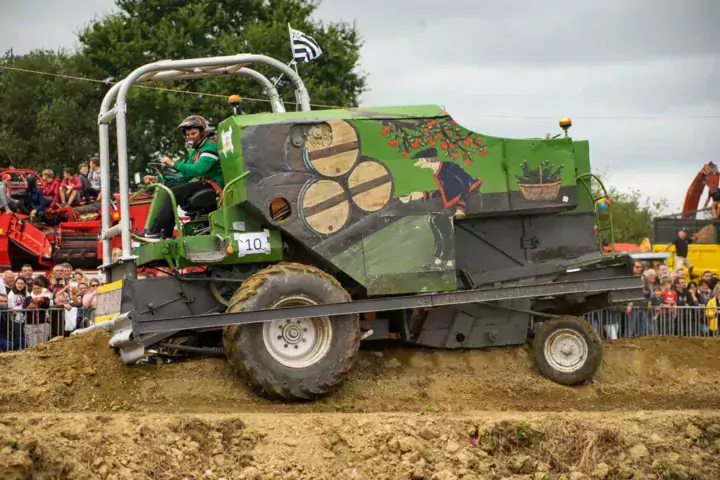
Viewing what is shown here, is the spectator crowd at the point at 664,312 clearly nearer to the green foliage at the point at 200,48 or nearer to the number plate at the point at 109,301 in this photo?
the number plate at the point at 109,301

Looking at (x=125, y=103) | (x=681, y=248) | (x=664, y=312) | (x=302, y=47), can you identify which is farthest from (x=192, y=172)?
(x=681, y=248)

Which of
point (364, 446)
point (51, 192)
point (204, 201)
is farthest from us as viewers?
point (51, 192)

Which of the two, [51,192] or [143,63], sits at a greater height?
[143,63]

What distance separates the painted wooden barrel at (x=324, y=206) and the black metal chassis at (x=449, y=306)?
885 mm

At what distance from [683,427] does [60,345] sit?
6.76m

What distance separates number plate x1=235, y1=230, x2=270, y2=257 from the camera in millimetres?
10930

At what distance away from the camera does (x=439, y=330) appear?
12070 millimetres

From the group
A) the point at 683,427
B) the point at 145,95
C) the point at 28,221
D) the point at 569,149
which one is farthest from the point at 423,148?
the point at 145,95

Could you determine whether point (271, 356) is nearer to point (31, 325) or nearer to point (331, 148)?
point (331, 148)

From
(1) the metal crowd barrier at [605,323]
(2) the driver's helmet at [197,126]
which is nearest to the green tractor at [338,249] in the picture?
(2) the driver's helmet at [197,126]

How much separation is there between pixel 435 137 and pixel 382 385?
2.83 meters

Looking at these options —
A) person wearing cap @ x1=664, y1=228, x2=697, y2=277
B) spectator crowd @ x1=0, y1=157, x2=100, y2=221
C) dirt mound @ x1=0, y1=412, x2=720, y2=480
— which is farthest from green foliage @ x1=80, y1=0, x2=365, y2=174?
dirt mound @ x1=0, y1=412, x2=720, y2=480

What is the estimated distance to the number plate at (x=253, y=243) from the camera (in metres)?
10.9

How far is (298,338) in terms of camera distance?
10.9 metres
